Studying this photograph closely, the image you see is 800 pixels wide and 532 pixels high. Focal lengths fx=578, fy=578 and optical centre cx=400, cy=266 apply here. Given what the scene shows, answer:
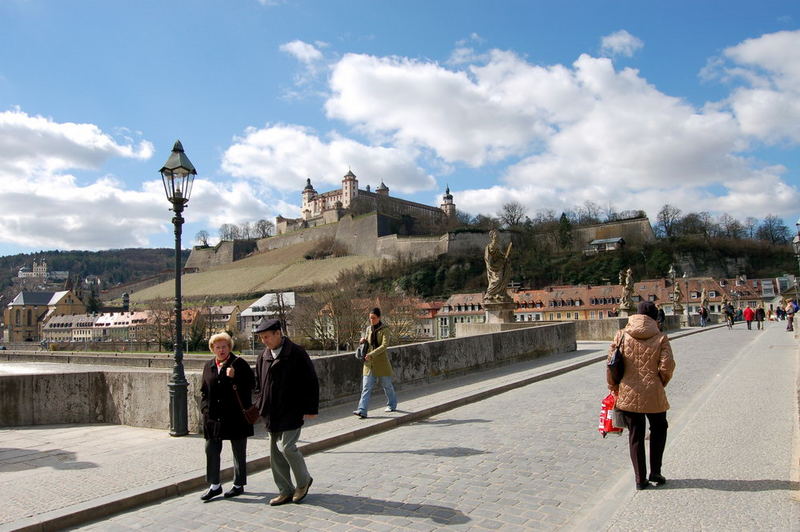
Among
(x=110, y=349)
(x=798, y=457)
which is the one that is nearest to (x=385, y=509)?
(x=798, y=457)

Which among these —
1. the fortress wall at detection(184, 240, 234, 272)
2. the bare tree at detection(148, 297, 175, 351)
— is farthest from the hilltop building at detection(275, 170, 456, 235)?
the bare tree at detection(148, 297, 175, 351)

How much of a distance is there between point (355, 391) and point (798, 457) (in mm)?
6467

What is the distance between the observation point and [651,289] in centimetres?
7819

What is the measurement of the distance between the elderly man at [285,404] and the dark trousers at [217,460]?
0.45 m

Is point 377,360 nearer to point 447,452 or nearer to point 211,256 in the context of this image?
point 447,452

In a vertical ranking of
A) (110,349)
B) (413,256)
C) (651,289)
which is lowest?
(110,349)

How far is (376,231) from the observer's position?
121375 millimetres

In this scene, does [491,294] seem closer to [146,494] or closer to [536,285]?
[146,494]

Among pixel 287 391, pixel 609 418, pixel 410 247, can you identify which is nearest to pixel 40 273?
pixel 410 247

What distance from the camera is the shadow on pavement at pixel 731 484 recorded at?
476 cm

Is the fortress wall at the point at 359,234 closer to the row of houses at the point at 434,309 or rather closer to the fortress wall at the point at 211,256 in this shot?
the row of houses at the point at 434,309

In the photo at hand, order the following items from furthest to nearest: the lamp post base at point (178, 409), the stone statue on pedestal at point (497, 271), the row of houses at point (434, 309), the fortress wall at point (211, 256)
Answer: the fortress wall at point (211, 256)
the row of houses at point (434, 309)
the stone statue on pedestal at point (497, 271)
the lamp post base at point (178, 409)

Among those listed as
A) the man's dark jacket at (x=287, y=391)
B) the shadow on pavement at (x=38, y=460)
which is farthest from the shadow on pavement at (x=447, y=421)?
the shadow on pavement at (x=38, y=460)

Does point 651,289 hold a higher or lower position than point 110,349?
higher
